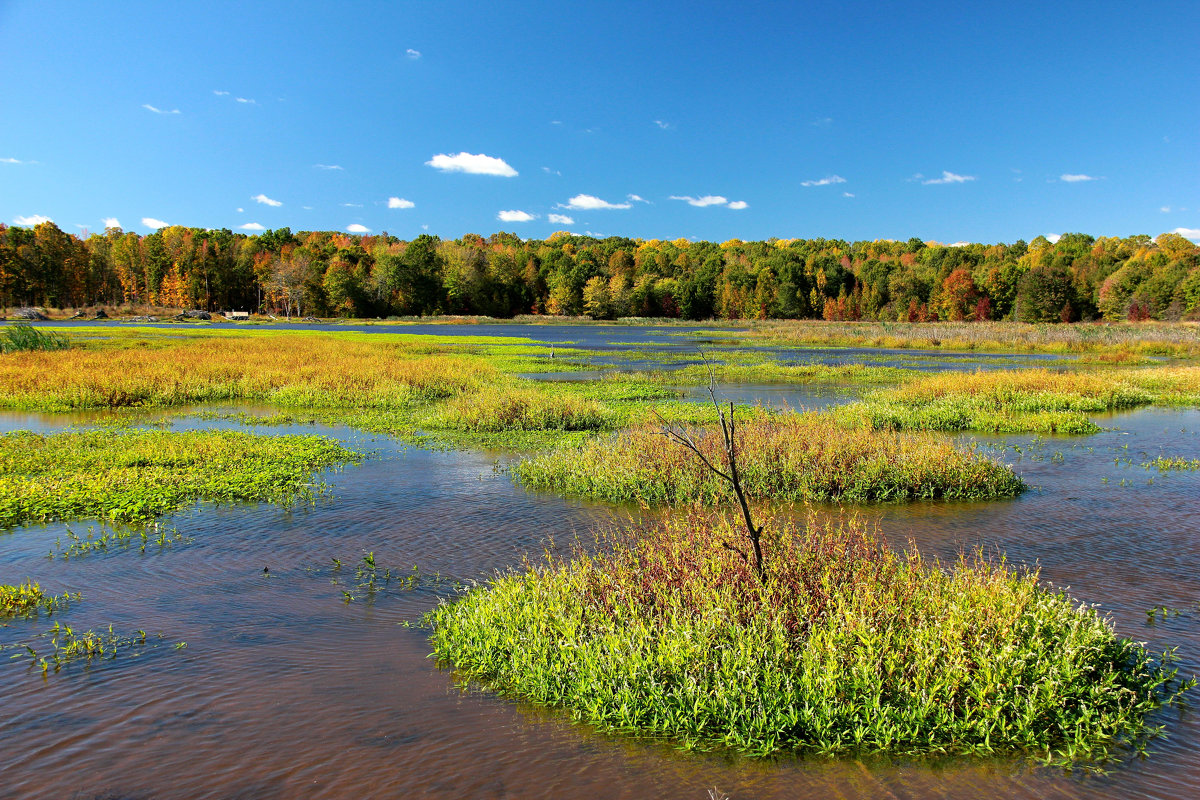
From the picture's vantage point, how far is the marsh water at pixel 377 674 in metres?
5.63

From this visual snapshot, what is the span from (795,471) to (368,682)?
9.57 m

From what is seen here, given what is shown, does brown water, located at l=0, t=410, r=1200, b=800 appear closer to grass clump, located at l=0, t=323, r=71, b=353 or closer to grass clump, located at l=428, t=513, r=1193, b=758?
grass clump, located at l=428, t=513, r=1193, b=758

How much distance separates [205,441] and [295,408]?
8788 millimetres

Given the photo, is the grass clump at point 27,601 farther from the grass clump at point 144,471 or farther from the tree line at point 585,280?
the tree line at point 585,280

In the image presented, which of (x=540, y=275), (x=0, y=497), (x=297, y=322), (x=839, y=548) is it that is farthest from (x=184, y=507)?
(x=540, y=275)

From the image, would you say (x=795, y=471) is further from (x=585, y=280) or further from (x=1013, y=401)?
(x=585, y=280)

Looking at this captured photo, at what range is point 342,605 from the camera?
9.12m

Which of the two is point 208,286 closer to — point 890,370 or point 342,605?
point 890,370

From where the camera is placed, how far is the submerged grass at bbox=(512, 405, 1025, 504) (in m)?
14.1

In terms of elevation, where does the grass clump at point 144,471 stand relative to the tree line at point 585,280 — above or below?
below

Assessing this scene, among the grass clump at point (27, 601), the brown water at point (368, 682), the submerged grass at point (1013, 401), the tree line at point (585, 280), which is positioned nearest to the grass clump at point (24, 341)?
the brown water at point (368, 682)

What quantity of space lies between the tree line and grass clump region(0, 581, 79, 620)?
391ft

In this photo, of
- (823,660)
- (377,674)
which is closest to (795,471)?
(823,660)

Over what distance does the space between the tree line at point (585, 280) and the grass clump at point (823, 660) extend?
115 meters
